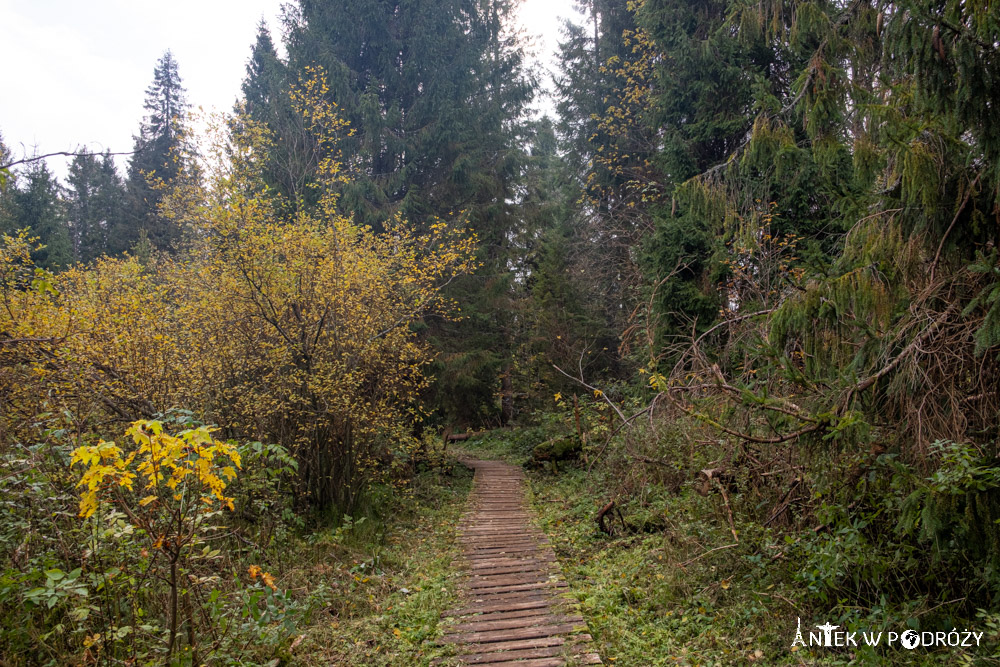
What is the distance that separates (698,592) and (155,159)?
39.1 meters

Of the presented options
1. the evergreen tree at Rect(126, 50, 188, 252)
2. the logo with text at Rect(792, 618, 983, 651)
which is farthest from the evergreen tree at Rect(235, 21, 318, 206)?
the evergreen tree at Rect(126, 50, 188, 252)

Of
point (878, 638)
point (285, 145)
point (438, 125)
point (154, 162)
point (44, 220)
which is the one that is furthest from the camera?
point (154, 162)

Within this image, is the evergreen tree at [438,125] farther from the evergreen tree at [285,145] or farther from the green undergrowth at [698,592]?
the green undergrowth at [698,592]

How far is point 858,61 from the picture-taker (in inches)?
192

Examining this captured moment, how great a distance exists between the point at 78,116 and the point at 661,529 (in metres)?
7.89

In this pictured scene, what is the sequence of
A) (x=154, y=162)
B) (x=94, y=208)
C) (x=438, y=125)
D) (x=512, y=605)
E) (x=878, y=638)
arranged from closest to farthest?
(x=878, y=638) < (x=512, y=605) < (x=438, y=125) < (x=154, y=162) < (x=94, y=208)

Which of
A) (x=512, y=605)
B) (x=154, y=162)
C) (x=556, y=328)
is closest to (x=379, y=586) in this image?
(x=512, y=605)

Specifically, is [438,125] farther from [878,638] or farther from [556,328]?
[878,638]

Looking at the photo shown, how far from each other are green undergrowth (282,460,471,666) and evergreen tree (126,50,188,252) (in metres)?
27.3

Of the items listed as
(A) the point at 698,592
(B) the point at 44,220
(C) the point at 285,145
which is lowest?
(A) the point at 698,592

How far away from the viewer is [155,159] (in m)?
33.0

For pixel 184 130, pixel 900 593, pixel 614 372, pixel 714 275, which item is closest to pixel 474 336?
pixel 614 372

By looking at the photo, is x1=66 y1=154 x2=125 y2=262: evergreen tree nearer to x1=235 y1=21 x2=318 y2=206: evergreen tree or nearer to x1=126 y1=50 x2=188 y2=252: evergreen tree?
x1=126 y1=50 x2=188 y2=252: evergreen tree

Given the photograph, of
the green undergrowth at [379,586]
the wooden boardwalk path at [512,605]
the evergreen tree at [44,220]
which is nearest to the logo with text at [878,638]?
the wooden boardwalk path at [512,605]
